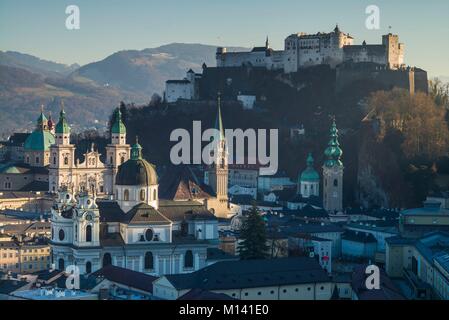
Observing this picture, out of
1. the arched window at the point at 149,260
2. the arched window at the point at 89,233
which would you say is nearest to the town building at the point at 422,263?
the arched window at the point at 149,260

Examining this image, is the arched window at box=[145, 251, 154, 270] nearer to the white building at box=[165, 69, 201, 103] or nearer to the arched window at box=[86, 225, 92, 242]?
the arched window at box=[86, 225, 92, 242]

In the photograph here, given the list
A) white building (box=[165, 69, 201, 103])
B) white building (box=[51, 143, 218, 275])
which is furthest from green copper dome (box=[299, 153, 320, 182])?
white building (box=[165, 69, 201, 103])

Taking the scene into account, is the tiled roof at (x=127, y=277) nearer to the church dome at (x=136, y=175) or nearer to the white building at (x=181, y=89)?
the church dome at (x=136, y=175)

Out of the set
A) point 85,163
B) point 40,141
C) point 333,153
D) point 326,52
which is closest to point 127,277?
point 333,153

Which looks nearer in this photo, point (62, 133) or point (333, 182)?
point (333, 182)

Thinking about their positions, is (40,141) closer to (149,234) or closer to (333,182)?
(333,182)
